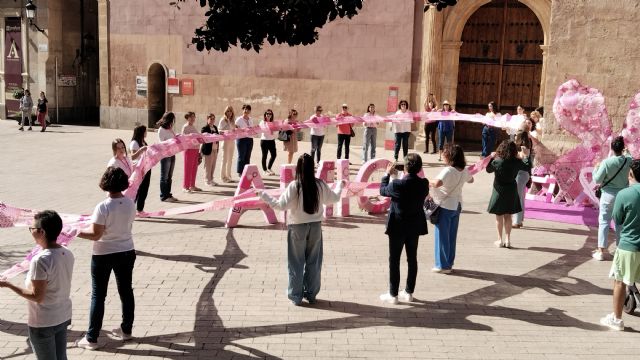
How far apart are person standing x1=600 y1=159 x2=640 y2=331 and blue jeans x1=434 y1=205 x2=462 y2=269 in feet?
7.00

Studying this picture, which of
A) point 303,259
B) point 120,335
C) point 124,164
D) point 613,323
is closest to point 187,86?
point 124,164

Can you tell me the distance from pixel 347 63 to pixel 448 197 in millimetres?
13901

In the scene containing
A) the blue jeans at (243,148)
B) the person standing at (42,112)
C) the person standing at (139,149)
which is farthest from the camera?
the person standing at (42,112)

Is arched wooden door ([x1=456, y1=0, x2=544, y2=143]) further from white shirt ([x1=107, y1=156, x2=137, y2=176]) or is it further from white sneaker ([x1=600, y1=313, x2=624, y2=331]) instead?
white sneaker ([x1=600, y1=313, x2=624, y2=331])

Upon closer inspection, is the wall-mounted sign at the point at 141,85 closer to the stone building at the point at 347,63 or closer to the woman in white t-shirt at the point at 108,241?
the stone building at the point at 347,63

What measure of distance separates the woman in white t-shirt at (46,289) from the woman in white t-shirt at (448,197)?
477 cm

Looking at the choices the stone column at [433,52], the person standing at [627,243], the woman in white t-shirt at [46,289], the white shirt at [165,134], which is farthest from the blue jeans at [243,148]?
the woman in white t-shirt at [46,289]

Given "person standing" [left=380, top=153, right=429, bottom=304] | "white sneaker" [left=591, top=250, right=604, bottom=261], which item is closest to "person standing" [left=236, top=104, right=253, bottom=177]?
"white sneaker" [left=591, top=250, right=604, bottom=261]

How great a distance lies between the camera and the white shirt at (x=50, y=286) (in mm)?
5184

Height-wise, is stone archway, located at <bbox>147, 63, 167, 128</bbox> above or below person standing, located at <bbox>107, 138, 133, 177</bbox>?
above

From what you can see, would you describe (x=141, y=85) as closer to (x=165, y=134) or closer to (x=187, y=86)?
(x=187, y=86)

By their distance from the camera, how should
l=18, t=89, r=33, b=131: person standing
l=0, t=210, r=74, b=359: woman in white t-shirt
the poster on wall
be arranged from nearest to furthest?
l=0, t=210, r=74, b=359: woman in white t-shirt, l=18, t=89, r=33, b=131: person standing, the poster on wall

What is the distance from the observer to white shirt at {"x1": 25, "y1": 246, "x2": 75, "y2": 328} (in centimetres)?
518

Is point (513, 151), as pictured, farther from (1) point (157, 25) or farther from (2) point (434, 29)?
(1) point (157, 25)
